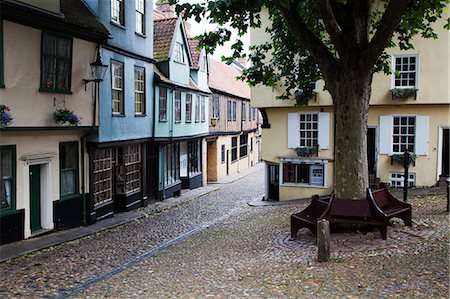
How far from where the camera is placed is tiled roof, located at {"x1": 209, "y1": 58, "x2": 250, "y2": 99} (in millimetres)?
35003

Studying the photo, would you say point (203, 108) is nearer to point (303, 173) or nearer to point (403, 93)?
point (303, 173)

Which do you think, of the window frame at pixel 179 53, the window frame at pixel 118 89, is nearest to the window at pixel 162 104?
the window frame at pixel 179 53

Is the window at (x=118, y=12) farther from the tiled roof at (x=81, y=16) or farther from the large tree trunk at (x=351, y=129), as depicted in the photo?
the large tree trunk at (x=351, y=129)

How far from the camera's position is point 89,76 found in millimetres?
14922

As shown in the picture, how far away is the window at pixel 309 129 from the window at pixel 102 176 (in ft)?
29.9

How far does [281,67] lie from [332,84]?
5861 millimetres

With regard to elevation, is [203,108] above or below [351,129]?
above

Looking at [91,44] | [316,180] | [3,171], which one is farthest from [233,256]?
[316,180]

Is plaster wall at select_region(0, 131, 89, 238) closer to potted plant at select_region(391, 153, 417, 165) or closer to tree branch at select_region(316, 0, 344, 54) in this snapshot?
tree branch at select_region(316, 0, 344, 54)

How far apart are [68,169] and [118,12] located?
6752mm

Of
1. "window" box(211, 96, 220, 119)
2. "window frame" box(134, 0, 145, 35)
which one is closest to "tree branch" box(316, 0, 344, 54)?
"window frame" box(134, 0, 145, 35)

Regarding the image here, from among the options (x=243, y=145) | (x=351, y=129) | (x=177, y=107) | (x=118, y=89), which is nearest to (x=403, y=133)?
(x=351, y=129)

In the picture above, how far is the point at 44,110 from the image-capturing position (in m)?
12.8

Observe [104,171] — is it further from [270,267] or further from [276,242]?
[270,267]
